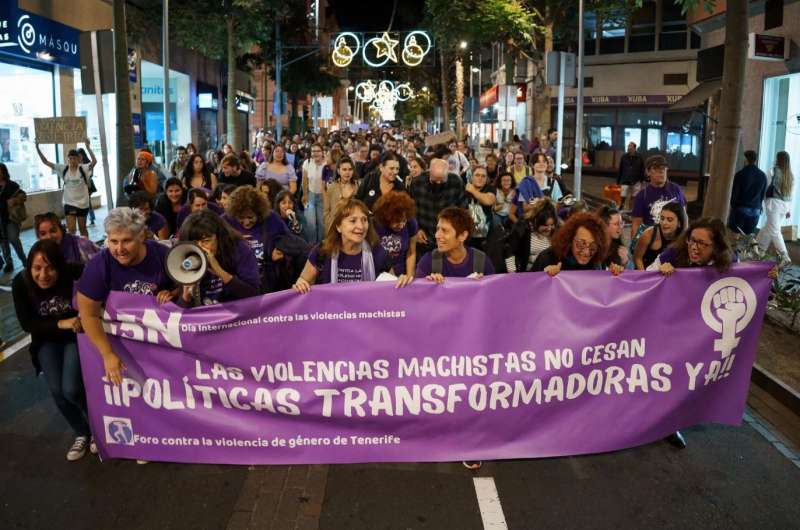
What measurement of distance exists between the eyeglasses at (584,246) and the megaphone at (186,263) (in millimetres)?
2530

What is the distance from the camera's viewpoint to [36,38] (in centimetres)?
1644

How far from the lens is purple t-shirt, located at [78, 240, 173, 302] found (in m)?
4.69

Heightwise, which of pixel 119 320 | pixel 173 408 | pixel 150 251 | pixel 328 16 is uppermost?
pixel 328 16

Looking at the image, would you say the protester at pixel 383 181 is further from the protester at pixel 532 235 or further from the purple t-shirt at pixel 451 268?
the purple t-shirt at pixel 451 268

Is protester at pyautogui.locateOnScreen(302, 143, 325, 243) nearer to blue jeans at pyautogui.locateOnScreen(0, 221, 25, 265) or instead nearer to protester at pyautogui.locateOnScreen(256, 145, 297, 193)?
protester at pyautogui.locateOnScreen(256, 145, 297, 193)

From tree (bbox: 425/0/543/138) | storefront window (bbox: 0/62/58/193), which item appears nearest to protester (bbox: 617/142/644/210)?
tree (bbox: 425/0/543/138)

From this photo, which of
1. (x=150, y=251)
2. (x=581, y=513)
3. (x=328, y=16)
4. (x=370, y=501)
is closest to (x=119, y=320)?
(x=150, y=251)

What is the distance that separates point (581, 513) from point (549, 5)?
77.8ft

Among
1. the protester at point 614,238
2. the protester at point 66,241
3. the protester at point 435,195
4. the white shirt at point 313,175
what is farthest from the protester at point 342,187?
the protester at point 66,241

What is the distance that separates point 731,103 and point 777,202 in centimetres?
247

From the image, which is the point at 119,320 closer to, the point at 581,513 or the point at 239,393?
the point at 239,393

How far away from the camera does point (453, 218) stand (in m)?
5.35

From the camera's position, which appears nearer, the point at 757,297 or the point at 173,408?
the point at 173,408

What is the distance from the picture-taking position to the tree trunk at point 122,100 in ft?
47.3
